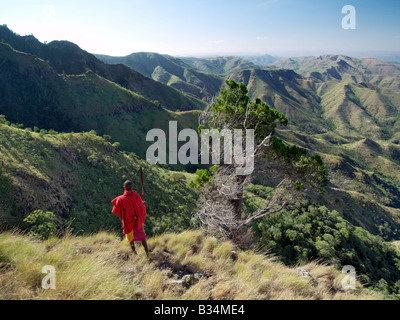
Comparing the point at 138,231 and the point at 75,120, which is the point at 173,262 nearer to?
the point at 138,231

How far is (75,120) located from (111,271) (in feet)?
201

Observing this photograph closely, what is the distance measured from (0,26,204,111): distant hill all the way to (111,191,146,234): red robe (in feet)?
324

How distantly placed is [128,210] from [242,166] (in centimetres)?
607

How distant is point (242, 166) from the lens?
9.44m

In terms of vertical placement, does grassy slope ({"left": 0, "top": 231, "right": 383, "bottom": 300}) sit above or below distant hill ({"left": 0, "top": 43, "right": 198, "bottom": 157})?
below

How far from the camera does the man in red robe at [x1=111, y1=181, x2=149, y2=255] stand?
4.94 meters

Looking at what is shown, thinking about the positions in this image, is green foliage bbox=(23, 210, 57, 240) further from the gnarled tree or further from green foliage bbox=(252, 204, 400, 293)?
green foliage bbox=(252, 204, 400, 293)

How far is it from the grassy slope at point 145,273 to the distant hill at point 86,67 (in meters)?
98.9

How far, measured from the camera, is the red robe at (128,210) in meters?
4.94

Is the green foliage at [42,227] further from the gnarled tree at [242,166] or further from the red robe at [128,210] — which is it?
the gnarled tree at [242,166]

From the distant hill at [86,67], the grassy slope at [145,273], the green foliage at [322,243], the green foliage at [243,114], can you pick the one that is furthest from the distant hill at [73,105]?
the grassy slope at [145,273]

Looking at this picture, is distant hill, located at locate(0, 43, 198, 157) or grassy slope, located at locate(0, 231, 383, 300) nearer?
grassy slope, located at locate(0, 231, 383, 300)

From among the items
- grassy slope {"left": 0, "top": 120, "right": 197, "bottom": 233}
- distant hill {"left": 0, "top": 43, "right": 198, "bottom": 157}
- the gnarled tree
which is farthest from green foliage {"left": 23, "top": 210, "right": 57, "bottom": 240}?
distant hill {"left": 0, "top": 43, "right": 198, "bottom": 157}

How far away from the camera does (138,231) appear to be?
518 cm
